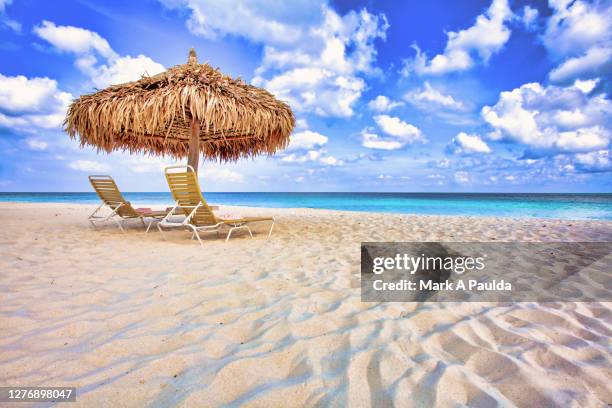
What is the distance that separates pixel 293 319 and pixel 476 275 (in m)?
1.89

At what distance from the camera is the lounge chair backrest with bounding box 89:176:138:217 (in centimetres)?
502

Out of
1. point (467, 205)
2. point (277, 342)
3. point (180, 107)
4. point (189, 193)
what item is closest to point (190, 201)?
point (189, 193)

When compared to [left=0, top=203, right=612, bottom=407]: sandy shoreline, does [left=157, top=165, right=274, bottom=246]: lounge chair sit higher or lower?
higher

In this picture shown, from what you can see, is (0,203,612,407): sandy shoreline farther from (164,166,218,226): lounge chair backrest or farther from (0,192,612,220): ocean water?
(0,192,612,220): ocean water

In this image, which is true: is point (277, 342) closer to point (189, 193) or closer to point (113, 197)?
point (189, 193)

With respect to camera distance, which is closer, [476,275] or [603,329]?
[603,329]

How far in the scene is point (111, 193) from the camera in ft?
16.8

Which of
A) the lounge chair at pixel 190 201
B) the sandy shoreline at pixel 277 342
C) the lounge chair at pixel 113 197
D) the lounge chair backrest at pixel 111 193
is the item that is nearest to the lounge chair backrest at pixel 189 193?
the lounge chair at pixel 190 201

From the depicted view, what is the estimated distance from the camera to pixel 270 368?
4.77 feet

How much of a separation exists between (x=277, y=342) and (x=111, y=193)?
4687mm

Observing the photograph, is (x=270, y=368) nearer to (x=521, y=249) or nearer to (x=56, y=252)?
(x=56, y=252)

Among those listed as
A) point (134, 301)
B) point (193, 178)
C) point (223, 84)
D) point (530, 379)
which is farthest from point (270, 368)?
point (223, 84)

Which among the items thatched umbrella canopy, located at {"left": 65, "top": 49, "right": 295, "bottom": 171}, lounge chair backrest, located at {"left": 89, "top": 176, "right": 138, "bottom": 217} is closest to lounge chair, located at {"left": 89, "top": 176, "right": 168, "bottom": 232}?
lounge chair backrest, located at {"left": 89, "top": 176, "right": 138, "bottom": 217}

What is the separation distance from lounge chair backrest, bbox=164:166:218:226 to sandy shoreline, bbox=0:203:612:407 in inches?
60.3
